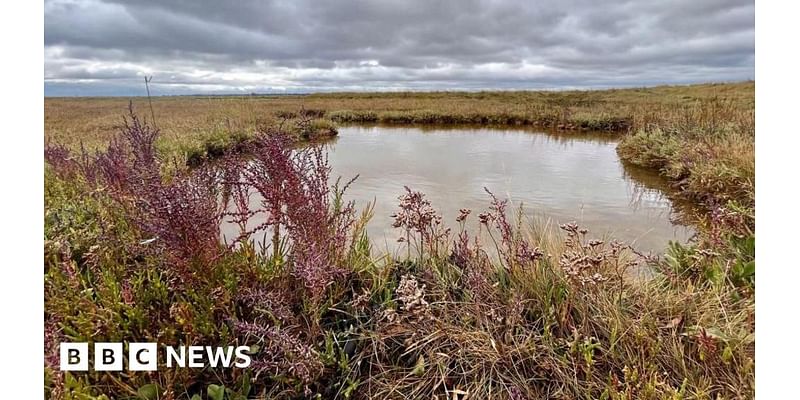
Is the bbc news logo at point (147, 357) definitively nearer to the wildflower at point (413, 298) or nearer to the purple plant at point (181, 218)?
the purple plant at point (181, 218)

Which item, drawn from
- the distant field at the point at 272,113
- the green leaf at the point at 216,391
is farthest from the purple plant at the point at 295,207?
the distant field at the point at 272,113

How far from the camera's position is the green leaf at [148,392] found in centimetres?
130

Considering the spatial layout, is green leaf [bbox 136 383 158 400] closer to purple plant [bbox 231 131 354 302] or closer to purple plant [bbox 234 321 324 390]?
purple plant [bbox 234 321 324 390]

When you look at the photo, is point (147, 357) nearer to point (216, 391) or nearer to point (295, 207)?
point (216, 391)

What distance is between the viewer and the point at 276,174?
62.2 inches

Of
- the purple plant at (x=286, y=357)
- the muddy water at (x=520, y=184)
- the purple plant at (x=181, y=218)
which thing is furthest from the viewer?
the muddy water at (x=520, y=184)

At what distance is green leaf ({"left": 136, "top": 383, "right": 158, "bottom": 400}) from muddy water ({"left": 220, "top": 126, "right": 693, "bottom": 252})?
1.21 m

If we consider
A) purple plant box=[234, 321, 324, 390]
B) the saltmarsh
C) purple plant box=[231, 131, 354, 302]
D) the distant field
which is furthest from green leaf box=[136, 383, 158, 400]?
the distant field

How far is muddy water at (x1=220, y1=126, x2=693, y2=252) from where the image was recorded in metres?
2.96

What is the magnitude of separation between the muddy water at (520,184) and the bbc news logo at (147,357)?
1020 millimetres

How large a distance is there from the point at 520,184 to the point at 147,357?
3.18 meters
